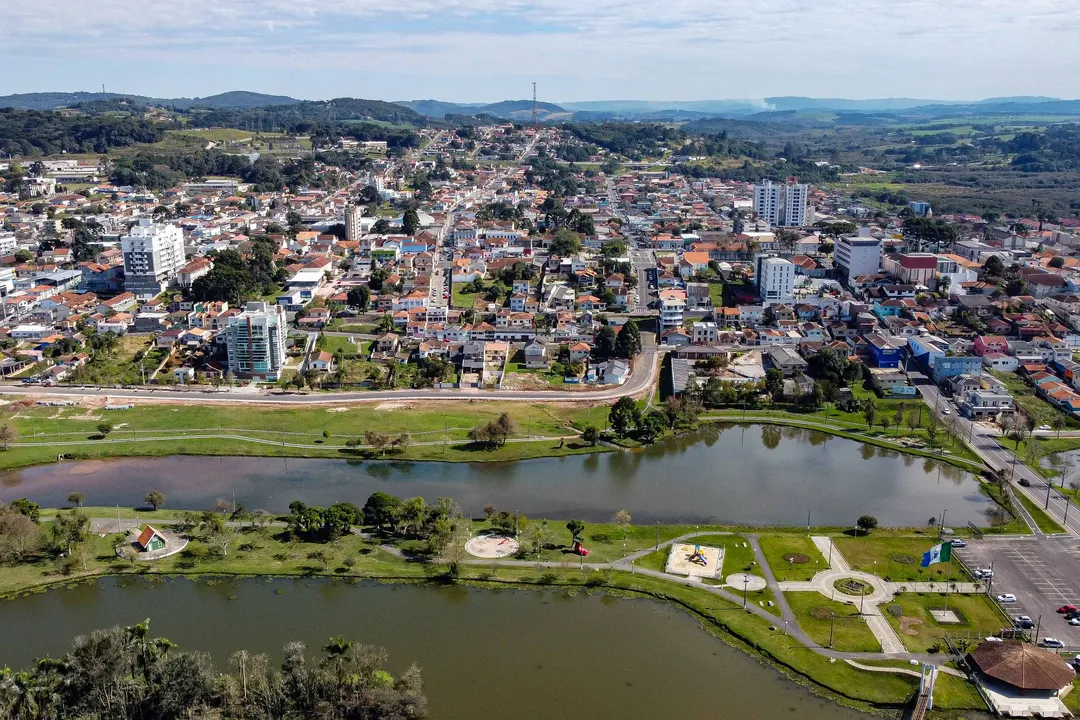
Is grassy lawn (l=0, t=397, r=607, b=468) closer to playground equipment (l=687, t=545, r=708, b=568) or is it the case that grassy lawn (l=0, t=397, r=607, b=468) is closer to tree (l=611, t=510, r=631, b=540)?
tree (l=611, t=510, r=631, b=540)

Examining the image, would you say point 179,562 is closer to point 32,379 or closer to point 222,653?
point 222,653

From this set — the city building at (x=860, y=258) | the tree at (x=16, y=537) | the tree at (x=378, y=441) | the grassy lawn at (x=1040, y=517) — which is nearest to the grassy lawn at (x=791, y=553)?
the grassy lawn at (x=1040, y=517)

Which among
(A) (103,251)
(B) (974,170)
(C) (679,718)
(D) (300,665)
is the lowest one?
(C) (679,718)

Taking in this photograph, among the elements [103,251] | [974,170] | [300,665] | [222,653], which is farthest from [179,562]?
[974,170]

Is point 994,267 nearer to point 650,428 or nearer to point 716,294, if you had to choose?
point 716,294

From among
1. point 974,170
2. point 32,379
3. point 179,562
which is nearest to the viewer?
point 179,562

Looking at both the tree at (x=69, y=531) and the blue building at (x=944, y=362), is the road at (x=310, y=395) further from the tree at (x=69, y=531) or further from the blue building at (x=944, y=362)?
the blue building at (x=944, y=362)

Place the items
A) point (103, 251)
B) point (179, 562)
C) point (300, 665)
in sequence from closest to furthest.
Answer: point (300, 665) → point (179, 562) → point (103, 251)
